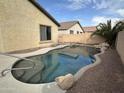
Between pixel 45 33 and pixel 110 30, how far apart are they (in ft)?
27.2

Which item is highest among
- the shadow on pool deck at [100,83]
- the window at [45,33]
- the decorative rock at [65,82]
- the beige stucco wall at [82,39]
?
the window at [45,33]

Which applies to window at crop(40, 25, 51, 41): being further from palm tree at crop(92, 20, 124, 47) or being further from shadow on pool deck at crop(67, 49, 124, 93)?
shadow on pool deck at crop(67, 49, 124, 93)

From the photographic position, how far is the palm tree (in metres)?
16.5

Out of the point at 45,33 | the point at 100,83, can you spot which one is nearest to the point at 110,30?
the point at 45,33

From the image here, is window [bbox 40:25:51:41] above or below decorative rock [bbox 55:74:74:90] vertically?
above

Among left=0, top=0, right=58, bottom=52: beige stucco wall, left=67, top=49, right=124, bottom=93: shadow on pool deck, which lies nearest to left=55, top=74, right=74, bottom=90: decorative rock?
left=67, top=49, right=124, bottom=93: shadow on pool deck

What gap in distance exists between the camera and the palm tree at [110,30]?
16500 millimetres

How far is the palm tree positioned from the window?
6.93 m

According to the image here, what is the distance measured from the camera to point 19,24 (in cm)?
1289

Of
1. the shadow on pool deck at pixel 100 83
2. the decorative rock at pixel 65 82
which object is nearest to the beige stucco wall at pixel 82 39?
the shadow on pool deck at pixel 100 83

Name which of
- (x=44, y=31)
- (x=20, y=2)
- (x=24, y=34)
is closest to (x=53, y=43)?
(x=44, y=31)

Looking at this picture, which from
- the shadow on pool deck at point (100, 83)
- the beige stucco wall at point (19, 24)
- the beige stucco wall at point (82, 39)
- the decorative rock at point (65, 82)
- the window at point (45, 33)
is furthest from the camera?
the beige stucco wall at point (82, 39)

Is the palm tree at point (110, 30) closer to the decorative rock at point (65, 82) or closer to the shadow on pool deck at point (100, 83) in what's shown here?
the shadow on pool deck at point (100, 83)

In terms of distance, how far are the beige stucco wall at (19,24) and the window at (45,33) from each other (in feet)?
3.39
